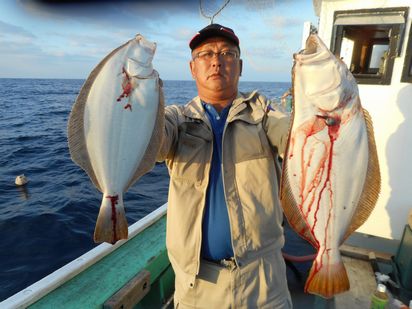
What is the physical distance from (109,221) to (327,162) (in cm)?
118

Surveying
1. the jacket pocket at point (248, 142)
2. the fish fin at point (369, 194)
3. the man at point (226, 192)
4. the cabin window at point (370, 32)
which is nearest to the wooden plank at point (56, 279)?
the man at point (226, 192)

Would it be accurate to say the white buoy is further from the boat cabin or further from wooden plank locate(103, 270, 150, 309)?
the boat cabin

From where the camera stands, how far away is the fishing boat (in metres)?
2.96

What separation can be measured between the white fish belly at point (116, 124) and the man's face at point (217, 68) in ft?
2.00

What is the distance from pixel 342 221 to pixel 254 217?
0.55 meters

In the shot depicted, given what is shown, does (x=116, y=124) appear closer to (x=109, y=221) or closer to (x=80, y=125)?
(x=80, y=125)

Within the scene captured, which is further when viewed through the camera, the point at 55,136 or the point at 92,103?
the point at 55,136

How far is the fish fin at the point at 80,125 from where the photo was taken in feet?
5.42

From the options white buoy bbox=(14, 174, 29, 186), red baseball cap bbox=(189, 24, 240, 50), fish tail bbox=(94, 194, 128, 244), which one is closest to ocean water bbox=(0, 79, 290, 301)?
white buoy bbox=(14, 174, 29, 186)

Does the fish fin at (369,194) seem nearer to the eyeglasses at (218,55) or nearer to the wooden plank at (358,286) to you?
the eyeglasses at (218,55)

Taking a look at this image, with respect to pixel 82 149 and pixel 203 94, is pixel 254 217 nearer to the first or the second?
pixel 203 94

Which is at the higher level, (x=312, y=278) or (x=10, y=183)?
(x=312, y=278)

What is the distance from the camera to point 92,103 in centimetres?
166

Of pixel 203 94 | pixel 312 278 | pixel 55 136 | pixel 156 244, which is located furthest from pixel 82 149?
pixel 55 136
